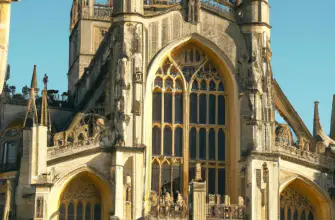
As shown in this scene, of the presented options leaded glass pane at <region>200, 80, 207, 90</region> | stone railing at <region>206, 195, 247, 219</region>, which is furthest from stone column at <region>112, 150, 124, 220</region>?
leaded glass pane at <region>200, 80, 207, 90</region>

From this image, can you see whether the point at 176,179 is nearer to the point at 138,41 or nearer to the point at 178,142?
the point at 178,142

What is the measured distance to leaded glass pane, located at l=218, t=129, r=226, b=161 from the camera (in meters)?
47.4

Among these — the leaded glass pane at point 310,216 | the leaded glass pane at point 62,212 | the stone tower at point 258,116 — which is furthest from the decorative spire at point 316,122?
the leaded glass pane at point 62,212

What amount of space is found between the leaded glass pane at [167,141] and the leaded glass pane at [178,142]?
24 centimetres

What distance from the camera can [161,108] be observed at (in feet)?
154

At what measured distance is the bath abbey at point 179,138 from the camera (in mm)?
44500

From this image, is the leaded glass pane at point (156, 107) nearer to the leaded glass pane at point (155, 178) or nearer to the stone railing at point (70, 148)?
the leaded glass pane at point (155, 178)

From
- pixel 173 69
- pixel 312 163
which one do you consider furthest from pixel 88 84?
pixel 312 163

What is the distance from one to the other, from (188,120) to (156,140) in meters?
1.81

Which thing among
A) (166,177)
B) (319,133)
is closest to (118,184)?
(166,177)

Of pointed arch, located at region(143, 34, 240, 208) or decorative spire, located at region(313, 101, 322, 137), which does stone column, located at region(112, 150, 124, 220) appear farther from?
decorative spire, located at region(313, 101, 322, 137)

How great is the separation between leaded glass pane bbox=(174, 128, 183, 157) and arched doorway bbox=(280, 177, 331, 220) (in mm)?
5157

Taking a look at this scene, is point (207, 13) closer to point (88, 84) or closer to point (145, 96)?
point (145, 96)

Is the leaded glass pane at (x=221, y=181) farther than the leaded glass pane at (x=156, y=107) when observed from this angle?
Yes
